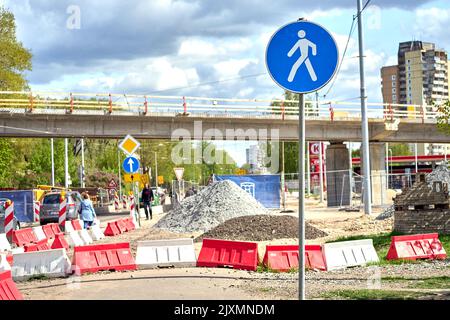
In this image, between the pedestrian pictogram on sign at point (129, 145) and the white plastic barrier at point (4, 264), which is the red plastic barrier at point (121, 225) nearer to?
the pedestrian pictogram on sign at point (129, 145)

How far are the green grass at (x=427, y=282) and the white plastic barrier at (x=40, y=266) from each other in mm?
5768

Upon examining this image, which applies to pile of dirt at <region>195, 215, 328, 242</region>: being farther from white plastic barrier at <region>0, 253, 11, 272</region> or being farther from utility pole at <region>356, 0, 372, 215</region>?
utility pole at <region>356, 0, 372, 215</region>

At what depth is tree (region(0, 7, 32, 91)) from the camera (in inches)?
2430

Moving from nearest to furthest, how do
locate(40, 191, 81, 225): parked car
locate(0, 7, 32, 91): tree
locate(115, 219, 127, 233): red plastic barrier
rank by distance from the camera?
locate(115, 219, 127, 233): red plastic barrier
locate(40, 191, 81, 225): parked car
locate(0, 7, 32, 91): tree

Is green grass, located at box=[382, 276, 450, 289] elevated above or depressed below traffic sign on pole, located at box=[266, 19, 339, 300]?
below

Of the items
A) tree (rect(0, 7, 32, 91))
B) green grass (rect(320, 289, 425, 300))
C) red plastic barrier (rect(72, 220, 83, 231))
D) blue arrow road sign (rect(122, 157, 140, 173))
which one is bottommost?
green grass (rect(320, 289, 425, 300))

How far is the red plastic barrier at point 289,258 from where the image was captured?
49.8ft

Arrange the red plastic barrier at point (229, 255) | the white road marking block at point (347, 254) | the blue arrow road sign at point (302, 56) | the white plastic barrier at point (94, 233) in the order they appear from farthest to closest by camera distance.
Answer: the white plastic barrier at point (94, 233)
the white road marking block at point (347, 254)
the red plastic barrier at point (229, 255)
the blue arrow road sign at point (302, 56)

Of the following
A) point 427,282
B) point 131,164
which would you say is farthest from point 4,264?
point 131,164

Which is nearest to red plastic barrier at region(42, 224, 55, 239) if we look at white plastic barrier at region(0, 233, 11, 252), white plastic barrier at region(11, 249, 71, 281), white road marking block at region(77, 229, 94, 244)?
white road marking block at region(77, 229, 94, 244)

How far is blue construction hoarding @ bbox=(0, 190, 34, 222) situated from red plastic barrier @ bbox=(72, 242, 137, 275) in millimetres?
30007

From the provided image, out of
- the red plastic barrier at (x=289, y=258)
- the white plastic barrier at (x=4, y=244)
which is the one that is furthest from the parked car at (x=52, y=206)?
the red plastic barrier at (x=289, y=258)
